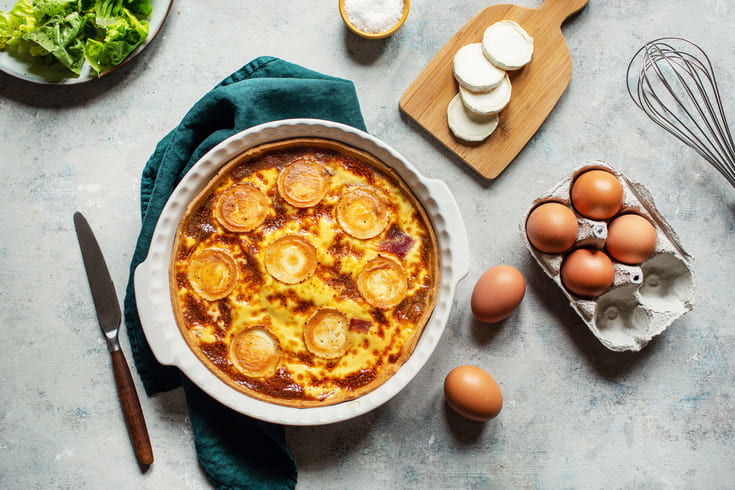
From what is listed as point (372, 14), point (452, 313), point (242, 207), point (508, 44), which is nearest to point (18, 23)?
point (242, 207)

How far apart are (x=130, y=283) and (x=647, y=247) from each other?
2251 millimetres

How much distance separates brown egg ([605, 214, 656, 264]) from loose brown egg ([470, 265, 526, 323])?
0.42 metres

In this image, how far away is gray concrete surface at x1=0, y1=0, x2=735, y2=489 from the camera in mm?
2295

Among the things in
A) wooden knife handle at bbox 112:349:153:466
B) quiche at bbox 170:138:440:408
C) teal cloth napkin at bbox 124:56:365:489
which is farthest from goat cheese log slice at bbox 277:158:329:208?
wooden knife handle at bbox 112:349:153:466

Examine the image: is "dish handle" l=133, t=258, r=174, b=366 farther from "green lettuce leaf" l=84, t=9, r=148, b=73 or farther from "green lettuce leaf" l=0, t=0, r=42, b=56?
"green lettuce leaf" l=0, t=0, r=42, b=56

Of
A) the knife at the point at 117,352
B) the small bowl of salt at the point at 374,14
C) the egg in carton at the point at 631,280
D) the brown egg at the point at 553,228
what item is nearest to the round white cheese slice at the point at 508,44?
the small bowl of salt at the point at 374,14

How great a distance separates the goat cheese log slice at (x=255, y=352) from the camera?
197 cm

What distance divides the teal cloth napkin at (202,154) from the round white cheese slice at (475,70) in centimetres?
50

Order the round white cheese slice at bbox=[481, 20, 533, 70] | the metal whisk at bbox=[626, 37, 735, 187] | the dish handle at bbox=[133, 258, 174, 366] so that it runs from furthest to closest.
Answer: the metal whisk at bbox=[626, 37, 735, 187] < the round white cheese slice at bbox=[481, 20, 533, 70] < the dish handle at bbox=[133, 258, 174, 366]

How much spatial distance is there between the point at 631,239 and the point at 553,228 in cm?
35

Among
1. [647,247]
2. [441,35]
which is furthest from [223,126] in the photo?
[647,247]

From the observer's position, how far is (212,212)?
203 cm

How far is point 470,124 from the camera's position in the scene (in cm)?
230

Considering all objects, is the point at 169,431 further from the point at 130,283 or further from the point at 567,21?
the point at 567,21
